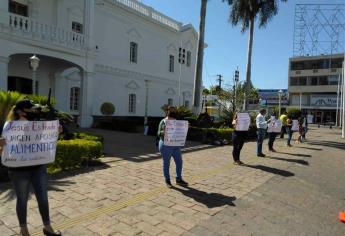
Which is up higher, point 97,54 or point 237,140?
point 97,54

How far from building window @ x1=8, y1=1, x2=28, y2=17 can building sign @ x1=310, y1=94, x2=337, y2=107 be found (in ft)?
191

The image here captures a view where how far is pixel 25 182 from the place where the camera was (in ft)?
14.8

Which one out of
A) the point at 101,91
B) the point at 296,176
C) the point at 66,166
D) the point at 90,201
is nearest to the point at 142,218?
the point at 90,201

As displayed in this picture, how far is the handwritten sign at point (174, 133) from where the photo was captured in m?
7.53

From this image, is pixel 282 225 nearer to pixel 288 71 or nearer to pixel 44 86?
pixel 44 86

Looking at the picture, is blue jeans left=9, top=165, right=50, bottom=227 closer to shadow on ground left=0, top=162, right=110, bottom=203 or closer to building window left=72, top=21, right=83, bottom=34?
shadow on ground left=0, top=162, right=110, bottom=203

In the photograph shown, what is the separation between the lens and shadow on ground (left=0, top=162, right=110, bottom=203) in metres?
6.48

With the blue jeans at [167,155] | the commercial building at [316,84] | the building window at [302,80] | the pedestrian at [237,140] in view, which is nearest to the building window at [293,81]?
the commercial building at [316,84]

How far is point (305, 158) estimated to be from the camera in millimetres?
13164

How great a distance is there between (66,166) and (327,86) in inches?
2623

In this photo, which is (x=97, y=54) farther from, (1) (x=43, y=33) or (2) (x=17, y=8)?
(1) (x=43, y=33)

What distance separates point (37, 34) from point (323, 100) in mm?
59893

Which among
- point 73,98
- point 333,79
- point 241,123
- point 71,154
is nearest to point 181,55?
point 73,98

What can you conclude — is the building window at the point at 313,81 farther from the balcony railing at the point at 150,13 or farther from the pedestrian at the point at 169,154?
the pedestrian at the point at 169,154
